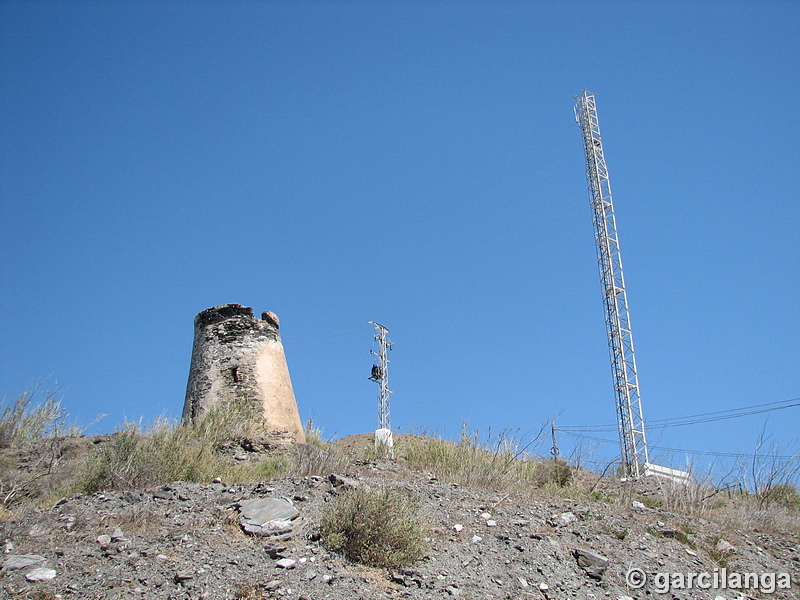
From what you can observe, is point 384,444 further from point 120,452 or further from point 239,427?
point 120,452

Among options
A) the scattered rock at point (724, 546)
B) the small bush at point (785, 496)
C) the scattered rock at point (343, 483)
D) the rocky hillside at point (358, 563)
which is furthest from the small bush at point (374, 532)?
the small bush at point (785, 496)

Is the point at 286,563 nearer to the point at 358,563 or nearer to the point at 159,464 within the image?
A: the point at 358,563

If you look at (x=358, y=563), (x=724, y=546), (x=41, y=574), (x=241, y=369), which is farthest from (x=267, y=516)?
(x=241, y=369)

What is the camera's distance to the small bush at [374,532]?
592 centimetres

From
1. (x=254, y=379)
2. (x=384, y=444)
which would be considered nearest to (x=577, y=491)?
(x=384, y=444)

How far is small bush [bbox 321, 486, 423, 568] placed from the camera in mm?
5918

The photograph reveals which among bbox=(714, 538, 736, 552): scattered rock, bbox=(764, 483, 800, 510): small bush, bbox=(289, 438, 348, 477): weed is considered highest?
bbox=(764, 483, 800, 510): small bush

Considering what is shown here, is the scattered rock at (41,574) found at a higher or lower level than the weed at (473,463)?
lower

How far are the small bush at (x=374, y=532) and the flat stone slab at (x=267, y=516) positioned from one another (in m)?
0.37

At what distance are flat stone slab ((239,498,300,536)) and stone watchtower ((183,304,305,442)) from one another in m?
5.06

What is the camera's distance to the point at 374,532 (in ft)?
19.8

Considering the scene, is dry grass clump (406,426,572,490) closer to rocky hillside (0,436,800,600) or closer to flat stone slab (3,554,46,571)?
rocky hillside (0,436,800,600)

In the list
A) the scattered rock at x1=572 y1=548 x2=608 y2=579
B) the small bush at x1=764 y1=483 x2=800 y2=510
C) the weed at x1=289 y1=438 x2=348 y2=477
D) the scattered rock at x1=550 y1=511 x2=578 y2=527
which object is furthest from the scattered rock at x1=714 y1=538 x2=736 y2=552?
the weed at x1=289 y1=438 x2=348 y2=477

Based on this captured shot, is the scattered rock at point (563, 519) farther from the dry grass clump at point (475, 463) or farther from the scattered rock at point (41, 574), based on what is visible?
the scattered rock at point (41, 574)
